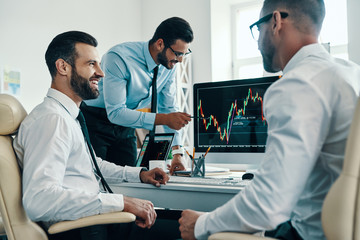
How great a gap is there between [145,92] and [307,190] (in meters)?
1.47

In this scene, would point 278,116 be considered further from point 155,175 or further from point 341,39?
point 341,39

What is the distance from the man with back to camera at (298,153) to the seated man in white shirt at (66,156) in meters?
0.37

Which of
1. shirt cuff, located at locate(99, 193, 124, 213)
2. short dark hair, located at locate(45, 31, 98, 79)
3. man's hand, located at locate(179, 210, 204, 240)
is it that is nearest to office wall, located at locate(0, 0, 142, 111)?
short dark hair, located at locate(45, 31, 98, 79)

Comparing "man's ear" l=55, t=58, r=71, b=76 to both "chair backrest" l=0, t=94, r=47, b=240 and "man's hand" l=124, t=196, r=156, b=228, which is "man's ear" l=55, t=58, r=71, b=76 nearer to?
"chair backrest" l=0, t=94, r=47, b=240

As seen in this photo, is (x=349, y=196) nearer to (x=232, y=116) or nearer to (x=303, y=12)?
(x=303, y=12)

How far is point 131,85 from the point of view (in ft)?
7.40

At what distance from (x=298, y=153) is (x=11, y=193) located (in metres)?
0.92

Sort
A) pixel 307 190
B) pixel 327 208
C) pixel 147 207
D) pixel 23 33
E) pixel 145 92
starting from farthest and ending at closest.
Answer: pixel 23 33 < pixel 145 92 < pixel 147 207 < pixel 307 190 < pixel 327 208

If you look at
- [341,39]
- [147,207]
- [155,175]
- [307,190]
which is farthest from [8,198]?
[341,39]

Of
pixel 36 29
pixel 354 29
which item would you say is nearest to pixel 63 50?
pixel 36 29

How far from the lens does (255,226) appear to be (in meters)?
0.91

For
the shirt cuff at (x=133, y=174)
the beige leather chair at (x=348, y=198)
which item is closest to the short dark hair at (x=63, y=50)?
the shirt cuff at (x=133, y=174)

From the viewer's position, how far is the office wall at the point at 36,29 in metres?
3.53

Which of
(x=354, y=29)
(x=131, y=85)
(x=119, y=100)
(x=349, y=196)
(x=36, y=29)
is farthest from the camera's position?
(x=354, y=29)
